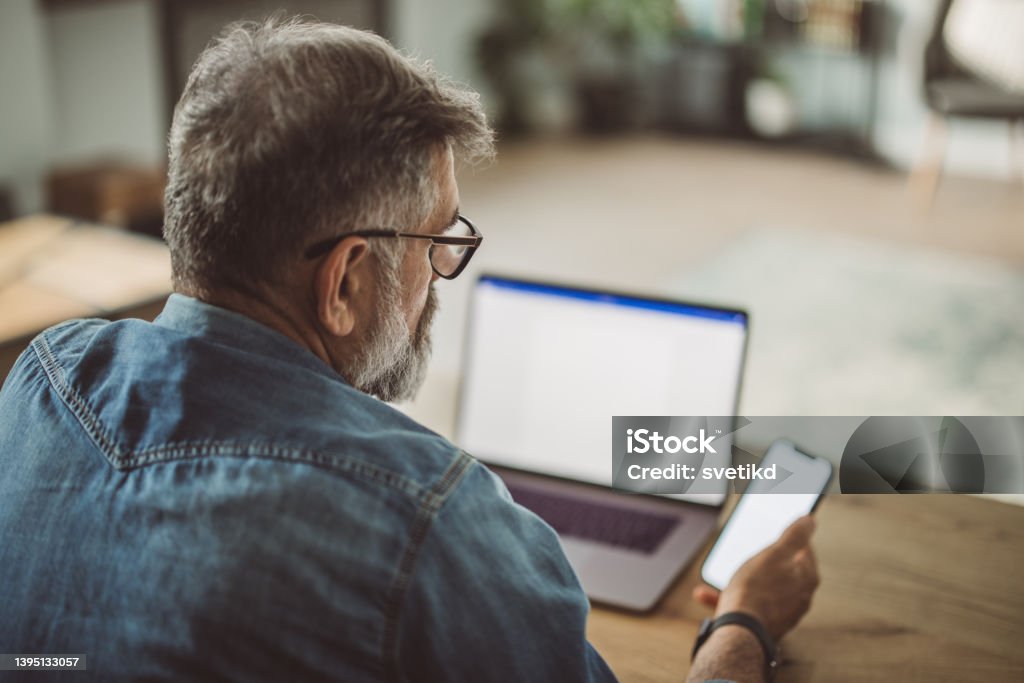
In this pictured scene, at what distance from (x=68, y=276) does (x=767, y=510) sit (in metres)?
1.26

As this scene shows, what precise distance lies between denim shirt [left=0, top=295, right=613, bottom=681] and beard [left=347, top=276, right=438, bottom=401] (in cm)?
8

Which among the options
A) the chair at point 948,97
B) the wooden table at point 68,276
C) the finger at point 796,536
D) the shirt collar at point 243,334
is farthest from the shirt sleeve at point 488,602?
the chair at point 948,97

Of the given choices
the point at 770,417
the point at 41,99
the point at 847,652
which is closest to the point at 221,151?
the point at 847,652

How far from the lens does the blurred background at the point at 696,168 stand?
10.5ft

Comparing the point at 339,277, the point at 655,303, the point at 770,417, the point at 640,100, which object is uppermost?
the point at 339,277

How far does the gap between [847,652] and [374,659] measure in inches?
20.2

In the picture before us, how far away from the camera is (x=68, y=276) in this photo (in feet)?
6.05

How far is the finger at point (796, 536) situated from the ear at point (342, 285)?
0.47 metres

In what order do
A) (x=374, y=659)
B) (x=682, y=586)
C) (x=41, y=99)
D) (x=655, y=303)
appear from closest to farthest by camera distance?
(x=374, y=659)
(x=682, y=586)
(x=655, y=303)
(x=41, y=99)

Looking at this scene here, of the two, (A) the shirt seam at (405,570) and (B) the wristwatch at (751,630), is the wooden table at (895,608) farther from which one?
(A) the shirt seam at (405,570)

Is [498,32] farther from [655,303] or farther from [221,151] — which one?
Result: [221,151]

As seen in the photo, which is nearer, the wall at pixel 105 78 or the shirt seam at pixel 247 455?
the shirt seam at pixel 247 455

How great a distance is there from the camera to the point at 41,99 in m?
3.69

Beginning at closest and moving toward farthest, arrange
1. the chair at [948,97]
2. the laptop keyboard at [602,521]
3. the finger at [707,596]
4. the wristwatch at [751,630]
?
1. the wristwatch at [751,630]
2. the finger at [707,596]
3. the laptop keyboard at [602,521]
4. the chair at [948,97]
